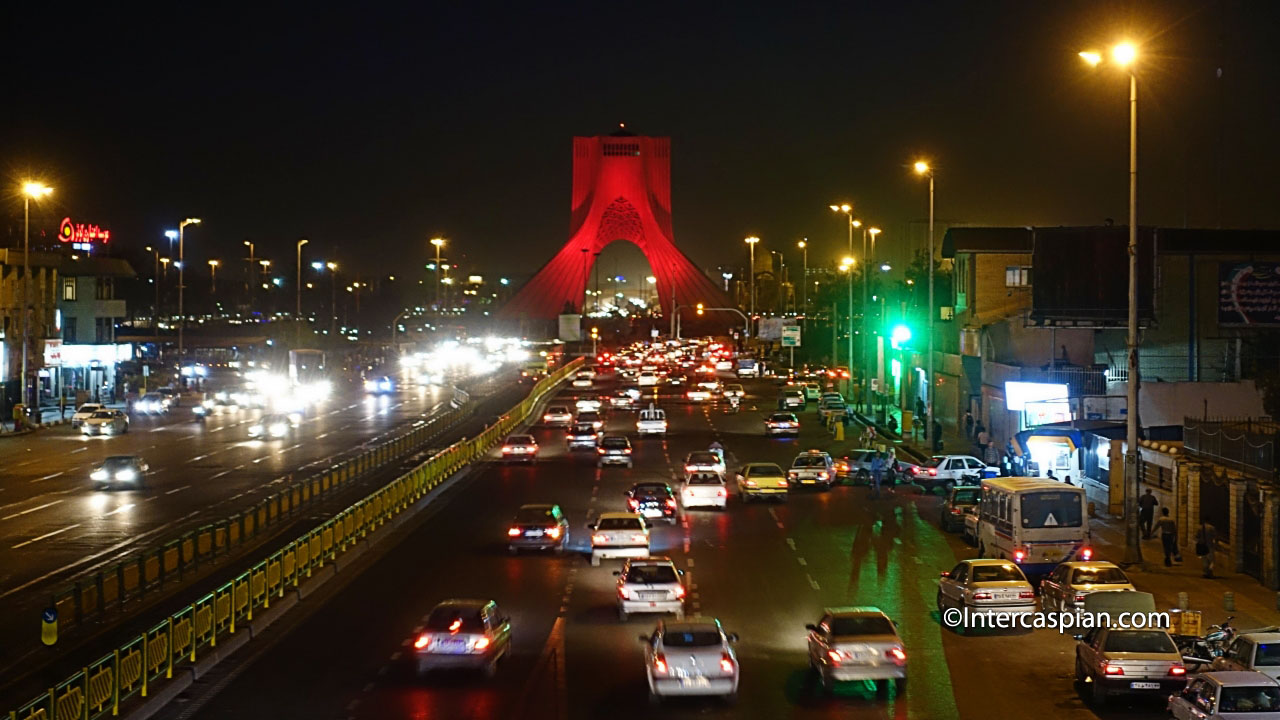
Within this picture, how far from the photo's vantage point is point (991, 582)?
66.0 ft

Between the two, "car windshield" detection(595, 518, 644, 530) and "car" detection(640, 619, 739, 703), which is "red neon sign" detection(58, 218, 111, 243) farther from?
"car" detection(640, 619, 739, 703)

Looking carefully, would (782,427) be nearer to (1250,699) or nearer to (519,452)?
(519,452)

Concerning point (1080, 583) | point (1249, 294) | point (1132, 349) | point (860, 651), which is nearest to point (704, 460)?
point (1132, 349)

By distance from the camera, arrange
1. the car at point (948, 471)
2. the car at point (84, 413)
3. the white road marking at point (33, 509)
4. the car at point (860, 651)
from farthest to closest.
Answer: the car at point (84, 413) → the car at point (948, 471) → the white road marking at point (33, 509) → the car at point (860, 651)

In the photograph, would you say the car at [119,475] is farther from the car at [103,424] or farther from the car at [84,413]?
the car at [84,413]

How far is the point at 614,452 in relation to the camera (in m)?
46.2

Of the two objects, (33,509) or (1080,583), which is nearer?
(1080,583)

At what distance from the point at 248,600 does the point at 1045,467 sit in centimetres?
2301

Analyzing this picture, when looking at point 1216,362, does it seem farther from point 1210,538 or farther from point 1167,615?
point 1167,615

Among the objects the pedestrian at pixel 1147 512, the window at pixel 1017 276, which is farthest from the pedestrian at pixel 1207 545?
the window at pixel 1017 276

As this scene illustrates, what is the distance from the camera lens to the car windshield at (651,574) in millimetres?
20484

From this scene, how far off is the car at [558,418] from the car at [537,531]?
35457mm

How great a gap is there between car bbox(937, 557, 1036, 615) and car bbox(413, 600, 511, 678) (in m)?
6.93

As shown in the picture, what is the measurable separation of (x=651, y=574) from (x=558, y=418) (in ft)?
145
